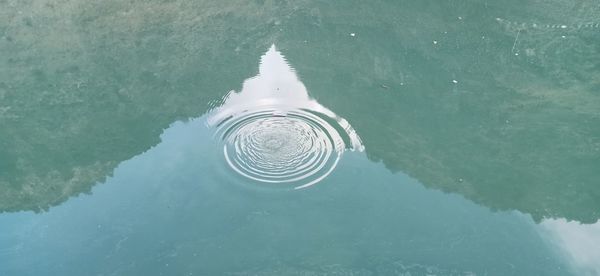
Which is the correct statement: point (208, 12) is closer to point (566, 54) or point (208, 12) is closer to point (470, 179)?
point (470, 179)

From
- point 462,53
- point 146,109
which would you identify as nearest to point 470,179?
point 462,53

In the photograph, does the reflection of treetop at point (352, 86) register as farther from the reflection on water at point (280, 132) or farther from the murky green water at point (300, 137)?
the reflection on water at point (280, 132)

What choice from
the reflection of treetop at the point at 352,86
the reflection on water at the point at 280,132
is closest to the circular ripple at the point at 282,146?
the reflection on water at the point at 280,132

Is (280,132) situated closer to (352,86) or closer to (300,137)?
(300,137)

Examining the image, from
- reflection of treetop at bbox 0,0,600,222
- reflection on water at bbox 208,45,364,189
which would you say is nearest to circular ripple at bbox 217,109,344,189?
reflection on water at bbox 208,45,364,189

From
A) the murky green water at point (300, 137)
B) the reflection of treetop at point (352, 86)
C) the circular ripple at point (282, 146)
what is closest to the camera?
the murky green water at point (300, 137)

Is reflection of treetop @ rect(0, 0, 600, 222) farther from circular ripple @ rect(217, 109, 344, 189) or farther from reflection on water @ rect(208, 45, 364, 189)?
circular ripple @ rect(217, 109, 344, 189)
